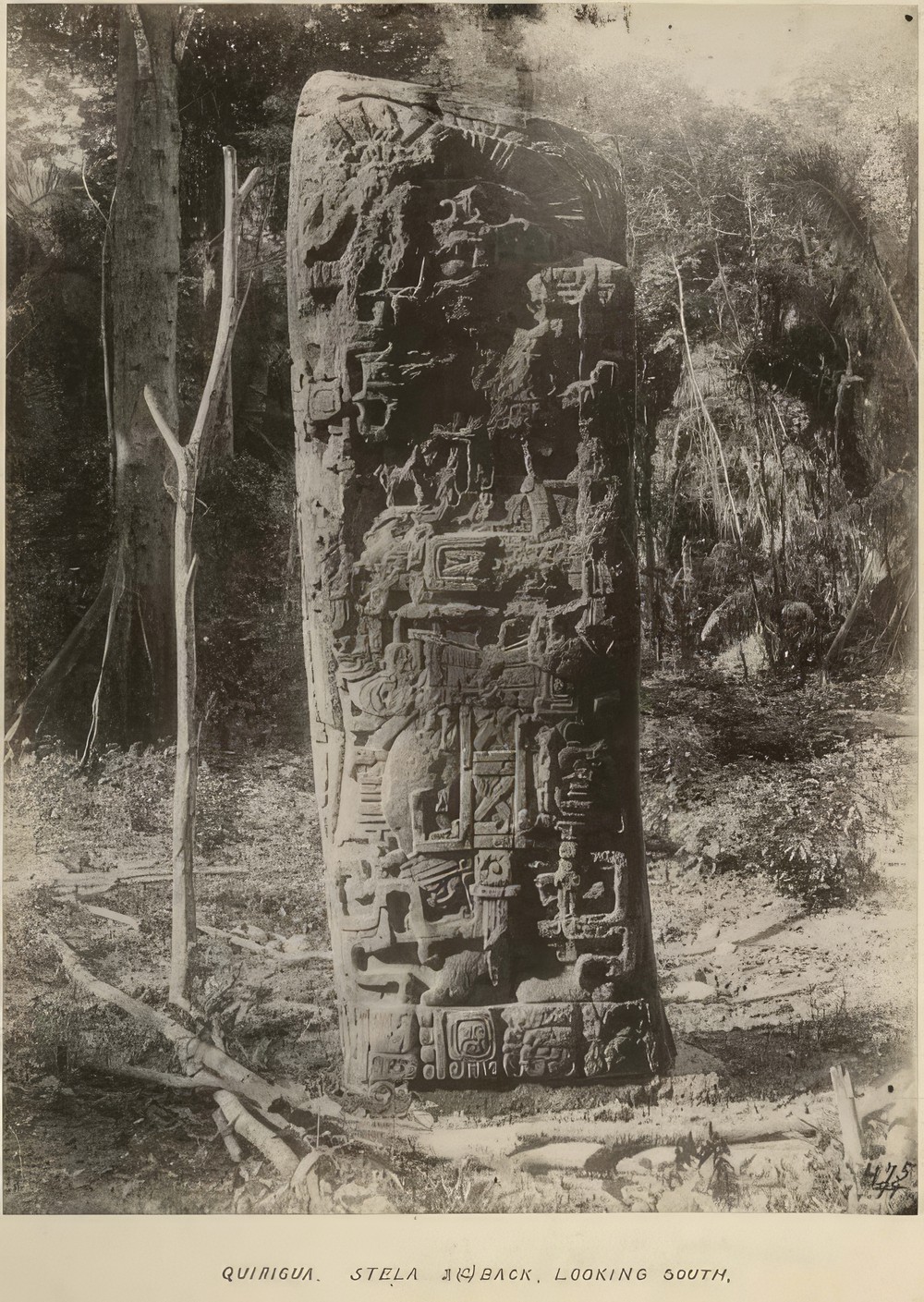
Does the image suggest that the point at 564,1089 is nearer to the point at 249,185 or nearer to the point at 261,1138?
the point at 261,1138

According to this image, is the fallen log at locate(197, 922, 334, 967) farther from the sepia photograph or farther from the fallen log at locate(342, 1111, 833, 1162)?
the fallen log at locate(342, 1111, 833, 1162)

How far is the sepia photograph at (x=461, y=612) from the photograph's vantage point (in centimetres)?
380

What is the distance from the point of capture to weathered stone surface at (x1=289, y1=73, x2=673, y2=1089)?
3775 millimetres

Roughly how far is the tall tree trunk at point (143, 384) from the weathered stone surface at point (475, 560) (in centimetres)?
117

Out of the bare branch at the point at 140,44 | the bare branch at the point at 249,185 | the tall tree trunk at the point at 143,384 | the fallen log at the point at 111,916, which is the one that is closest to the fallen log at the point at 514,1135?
the fallen log at the point at 111,916

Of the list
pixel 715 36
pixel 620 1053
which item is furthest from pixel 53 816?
pixel 715 36

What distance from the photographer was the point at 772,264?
4.83 m

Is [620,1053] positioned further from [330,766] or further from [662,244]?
[662,244]

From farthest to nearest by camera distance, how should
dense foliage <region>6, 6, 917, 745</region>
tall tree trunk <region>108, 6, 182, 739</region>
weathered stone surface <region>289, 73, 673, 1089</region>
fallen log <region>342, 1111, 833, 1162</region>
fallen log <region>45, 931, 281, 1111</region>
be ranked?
tall tree trunk <region>108, 6, 182, 739</region>
dense foliage <region>6, 6, 917, 745</region>
fallen log <region>45, 931, 281, 1111</region>
fallen log <region>342, 1111, 833, 1162</region>
weathered stone surface <region>289, 73, 673, 1089</region>

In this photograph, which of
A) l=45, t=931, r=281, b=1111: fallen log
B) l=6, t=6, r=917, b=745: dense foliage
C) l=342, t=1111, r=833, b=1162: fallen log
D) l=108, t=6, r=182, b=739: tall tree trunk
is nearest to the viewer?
l=342, t=1111, r=833, b=1162: fallen log

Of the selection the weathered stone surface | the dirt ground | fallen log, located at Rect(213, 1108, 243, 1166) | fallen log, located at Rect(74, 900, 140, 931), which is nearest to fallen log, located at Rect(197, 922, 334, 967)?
the dirt ground

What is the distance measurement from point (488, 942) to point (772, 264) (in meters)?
2.84

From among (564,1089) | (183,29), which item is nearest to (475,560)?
(564,1089)

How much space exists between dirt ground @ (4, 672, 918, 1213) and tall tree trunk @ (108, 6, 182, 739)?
386 millimetres
